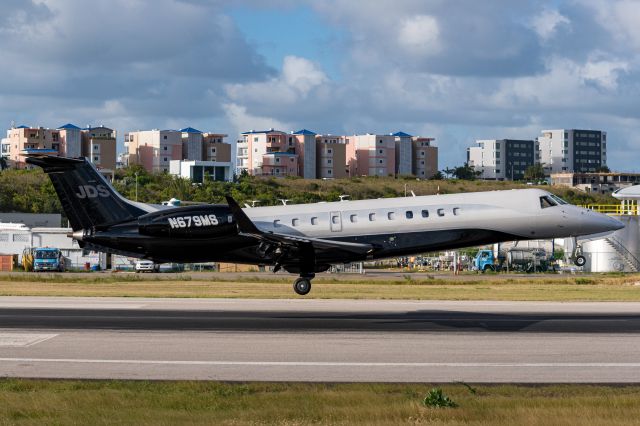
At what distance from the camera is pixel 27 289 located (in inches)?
2136

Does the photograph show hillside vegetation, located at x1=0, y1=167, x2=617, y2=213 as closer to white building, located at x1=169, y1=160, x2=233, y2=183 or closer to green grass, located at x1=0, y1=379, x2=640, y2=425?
white building, located at x1=169, y1=160, x2=233, y2=183

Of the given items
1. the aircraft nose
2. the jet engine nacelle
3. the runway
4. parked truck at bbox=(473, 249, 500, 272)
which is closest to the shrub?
the runway

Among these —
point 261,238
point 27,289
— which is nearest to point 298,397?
point 261,238

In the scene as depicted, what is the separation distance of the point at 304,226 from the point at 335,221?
122cm

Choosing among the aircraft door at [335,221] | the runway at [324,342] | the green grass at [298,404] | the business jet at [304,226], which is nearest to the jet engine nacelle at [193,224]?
the business jet at [304,226]

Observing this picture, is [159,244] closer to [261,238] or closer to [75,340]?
[261,238]

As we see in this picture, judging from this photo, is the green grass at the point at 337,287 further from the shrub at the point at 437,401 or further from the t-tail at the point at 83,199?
the shrub at the point at 437,401

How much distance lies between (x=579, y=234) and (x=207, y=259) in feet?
49.2

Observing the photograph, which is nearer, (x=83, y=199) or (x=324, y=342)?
(x=324, y=342)

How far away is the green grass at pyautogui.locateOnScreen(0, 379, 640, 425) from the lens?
1841 centimetres

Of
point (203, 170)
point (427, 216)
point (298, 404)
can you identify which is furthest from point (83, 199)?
point (203, 170)

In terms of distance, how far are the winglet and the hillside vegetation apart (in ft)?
252

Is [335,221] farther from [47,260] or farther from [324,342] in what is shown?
[47,260]

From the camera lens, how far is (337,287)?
56.7m
